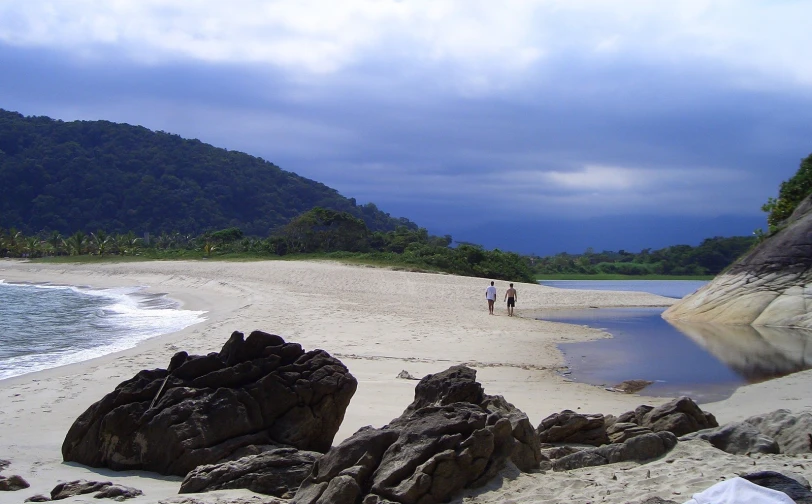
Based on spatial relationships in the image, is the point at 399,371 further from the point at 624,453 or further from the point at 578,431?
the point at 624,453

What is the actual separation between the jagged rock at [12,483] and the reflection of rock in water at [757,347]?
1196 cm

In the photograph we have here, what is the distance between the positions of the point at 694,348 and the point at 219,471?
1505cm

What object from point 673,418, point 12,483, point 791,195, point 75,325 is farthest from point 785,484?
point 791,195

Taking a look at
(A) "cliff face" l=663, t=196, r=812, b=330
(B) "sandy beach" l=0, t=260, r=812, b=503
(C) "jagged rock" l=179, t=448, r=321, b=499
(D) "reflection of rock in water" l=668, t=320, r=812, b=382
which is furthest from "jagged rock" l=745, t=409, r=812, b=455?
(A) "cliff face" l=663, t=196, r=812, b=330

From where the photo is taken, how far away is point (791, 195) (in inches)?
1105

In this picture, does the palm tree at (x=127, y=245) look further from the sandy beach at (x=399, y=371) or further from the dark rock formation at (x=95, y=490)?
the dark rock formation at (x=95, y=490)

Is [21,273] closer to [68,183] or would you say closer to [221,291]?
[221,291]

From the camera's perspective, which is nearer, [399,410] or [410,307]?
[399,410]

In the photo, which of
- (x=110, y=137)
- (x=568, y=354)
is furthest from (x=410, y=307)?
(x=110, y=137)

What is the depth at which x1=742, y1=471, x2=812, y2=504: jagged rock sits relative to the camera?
4.77m

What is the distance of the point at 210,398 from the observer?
7.44m

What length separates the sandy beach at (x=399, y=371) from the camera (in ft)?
19.6

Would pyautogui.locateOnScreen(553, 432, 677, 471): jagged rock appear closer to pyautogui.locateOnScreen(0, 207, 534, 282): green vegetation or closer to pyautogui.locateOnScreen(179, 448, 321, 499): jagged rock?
pyautogui.locateOnScreen(179, 448, 321, 499): jagged rock

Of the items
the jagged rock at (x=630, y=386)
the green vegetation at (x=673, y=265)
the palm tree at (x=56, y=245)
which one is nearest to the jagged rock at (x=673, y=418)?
the jagged rock at (x=630, y=386)
